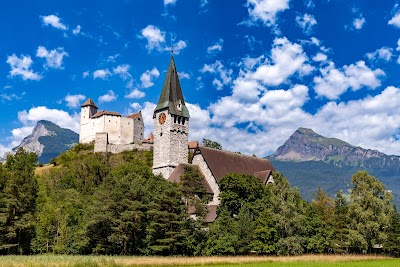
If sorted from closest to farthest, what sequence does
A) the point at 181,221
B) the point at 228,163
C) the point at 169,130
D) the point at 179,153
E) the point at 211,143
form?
1. the point at 181,221
2. the point at 228,163
3. the point at 169,130
4. the point at 179,153
5. the point at 211,143

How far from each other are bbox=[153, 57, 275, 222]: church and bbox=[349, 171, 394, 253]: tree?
12.0 metres

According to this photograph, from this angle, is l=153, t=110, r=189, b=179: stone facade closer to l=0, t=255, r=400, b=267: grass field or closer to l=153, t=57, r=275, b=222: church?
l=153, t=57, r=275, b=222: church

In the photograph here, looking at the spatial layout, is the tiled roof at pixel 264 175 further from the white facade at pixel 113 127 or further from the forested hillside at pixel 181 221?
the white facade at pixel 113 127

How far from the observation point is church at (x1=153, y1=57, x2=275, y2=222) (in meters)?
54.4

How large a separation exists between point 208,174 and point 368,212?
61.3 ft

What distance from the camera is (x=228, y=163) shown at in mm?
56875

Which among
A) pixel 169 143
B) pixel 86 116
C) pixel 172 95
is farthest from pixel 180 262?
pixel 86 116

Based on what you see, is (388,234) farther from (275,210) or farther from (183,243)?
(183,243)

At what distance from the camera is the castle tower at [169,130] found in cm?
5722

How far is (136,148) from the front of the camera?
98.1 metres

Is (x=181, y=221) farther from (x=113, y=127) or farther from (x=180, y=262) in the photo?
(x=113, y=127)

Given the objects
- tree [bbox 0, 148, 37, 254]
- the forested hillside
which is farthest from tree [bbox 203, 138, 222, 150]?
tree [bbox 0, 148, 37, 254]

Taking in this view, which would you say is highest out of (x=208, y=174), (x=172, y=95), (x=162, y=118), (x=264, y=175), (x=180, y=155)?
(x=172, y=95)

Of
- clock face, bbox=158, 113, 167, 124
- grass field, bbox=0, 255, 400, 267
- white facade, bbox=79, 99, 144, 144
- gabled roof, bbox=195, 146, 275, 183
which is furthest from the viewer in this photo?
white facade, bbox=79, 99, 144, 144
